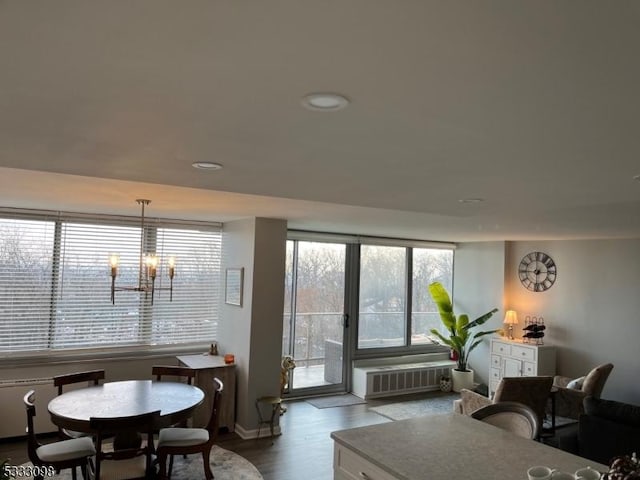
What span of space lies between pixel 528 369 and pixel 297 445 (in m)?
3.67

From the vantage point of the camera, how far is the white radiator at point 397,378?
282 inches

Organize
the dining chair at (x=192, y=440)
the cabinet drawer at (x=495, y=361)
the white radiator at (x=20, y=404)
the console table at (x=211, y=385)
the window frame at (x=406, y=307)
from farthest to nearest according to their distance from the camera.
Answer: the window frame at (x=406, y=307) < the cabinet drawer at (x=495, y=361) < the console table at (x=211, y=385) < the white radiator at (x=20, y=404) < the dining chair at (x=192, y=440)

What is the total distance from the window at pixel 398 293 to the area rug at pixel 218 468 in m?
3.31

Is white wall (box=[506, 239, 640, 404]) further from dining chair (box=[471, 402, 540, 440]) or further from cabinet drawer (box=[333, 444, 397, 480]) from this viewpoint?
cabinet drawer (box=[333, 444, 397, 480])

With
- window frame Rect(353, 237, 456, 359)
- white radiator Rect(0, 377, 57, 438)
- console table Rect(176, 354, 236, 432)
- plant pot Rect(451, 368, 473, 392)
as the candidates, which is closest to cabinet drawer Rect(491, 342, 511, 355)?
plant pot Rect(451, 368, 473, 392)

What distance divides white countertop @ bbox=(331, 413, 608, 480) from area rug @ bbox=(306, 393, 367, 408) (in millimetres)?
4101

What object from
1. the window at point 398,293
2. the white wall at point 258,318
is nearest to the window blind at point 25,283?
the white wall at point 258,318

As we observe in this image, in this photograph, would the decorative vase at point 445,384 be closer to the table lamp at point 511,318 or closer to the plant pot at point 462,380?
the plant pot at point 462,380

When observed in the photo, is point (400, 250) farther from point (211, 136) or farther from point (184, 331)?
point (211, 136)

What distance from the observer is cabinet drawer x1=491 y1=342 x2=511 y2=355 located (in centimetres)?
715

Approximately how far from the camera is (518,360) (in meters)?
6.96

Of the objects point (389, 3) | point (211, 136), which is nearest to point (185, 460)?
point (211, 136)

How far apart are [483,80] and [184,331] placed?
17.9 ft

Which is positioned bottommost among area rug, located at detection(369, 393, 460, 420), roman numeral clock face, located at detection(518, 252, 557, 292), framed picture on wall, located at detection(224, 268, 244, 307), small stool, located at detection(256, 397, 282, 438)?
area rug, located at detection(369, 393, 460, 420)
